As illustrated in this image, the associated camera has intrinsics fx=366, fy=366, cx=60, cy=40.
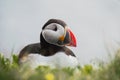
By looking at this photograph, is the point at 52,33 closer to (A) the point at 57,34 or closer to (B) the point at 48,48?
(A) the point at 57,34

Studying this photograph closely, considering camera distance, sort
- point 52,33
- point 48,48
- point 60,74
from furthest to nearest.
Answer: point 52,33, point 48,48, point 60,74

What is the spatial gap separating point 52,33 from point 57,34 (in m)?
0.09

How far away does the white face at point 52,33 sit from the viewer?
4945 mm

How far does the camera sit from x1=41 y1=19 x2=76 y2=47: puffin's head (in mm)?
4947

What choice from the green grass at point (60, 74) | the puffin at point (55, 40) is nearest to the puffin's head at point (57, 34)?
the puffin at point (55, 40)

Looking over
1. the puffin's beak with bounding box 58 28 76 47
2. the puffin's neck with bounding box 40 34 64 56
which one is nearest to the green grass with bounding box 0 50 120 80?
the puffin's neck with bounding box 40 34 64 56

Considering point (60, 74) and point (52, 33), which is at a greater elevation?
point (60, 74)

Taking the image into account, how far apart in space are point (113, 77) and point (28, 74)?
57cm

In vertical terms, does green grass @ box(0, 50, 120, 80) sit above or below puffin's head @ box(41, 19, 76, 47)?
above

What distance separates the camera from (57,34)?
5.03 metres

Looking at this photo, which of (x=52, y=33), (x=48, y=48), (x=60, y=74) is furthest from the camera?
(x=52, y=33)

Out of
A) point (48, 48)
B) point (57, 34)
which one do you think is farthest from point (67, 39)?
point (48, 48)

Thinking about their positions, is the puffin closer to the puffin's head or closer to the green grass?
the puffin's head

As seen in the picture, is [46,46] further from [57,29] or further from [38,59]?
[38,59]
